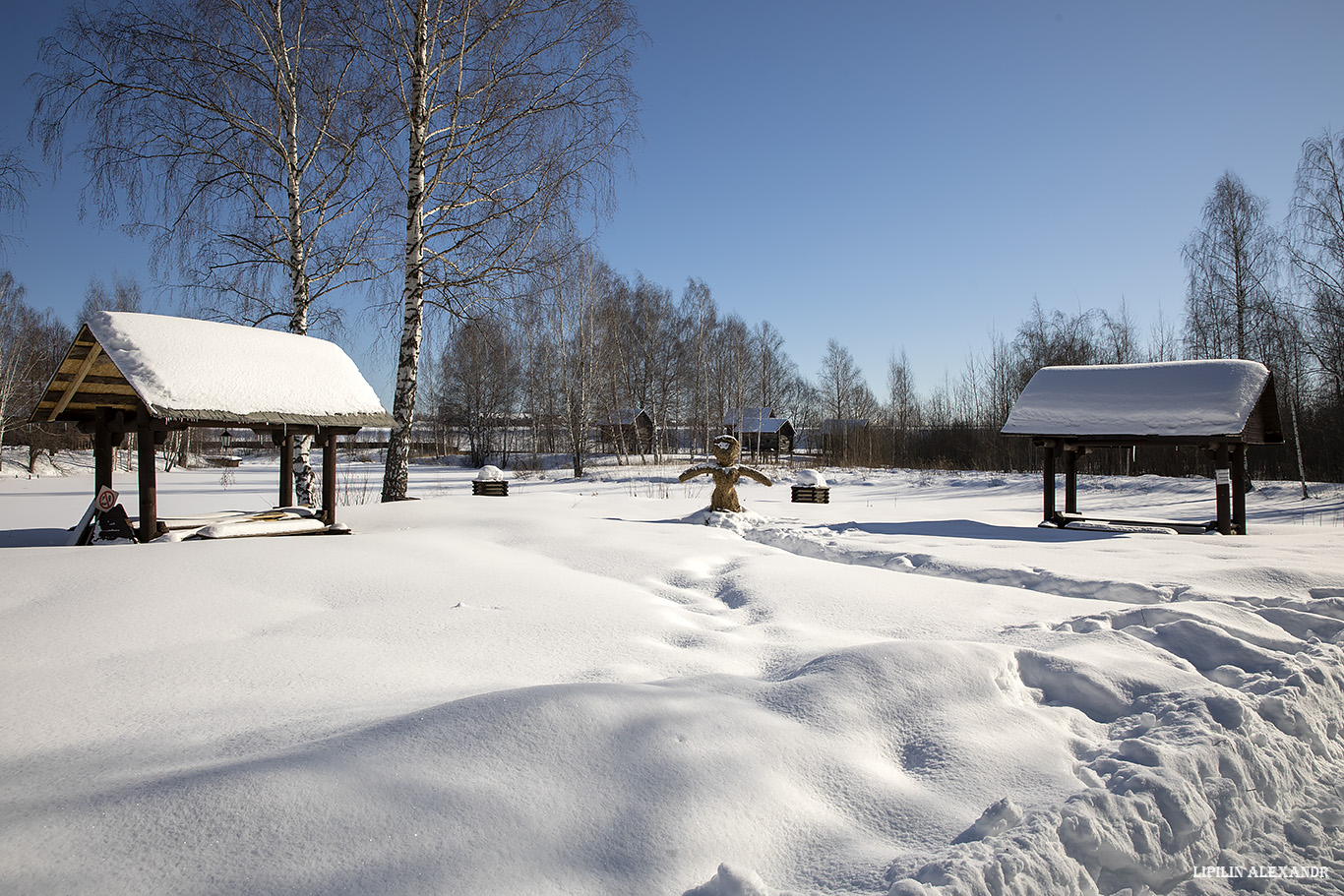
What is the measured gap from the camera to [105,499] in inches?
255

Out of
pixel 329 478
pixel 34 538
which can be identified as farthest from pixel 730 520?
pixel 34 538

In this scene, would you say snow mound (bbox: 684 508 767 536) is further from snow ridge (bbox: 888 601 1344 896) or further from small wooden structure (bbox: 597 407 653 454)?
small wooden structure (bbox: 597 407 653 454)

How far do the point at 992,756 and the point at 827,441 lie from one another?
33.5m

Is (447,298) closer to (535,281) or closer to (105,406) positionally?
(535,281)

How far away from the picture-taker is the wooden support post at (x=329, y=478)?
7.88 m

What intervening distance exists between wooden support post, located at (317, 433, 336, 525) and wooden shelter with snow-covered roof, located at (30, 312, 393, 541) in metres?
0.03

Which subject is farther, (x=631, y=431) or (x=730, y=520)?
(x=631, y=431)

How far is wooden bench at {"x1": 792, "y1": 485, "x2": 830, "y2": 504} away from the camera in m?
15.6

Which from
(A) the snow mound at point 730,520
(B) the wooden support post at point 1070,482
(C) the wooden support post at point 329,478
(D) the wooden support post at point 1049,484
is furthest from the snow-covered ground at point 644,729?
(B) the wooden support post at point 1070,482

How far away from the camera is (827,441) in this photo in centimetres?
3547

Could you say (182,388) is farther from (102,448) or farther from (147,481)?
(102,448)

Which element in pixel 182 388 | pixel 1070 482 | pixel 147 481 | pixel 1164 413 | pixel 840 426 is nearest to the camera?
pixel 182 388

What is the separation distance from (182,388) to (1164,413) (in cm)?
1303

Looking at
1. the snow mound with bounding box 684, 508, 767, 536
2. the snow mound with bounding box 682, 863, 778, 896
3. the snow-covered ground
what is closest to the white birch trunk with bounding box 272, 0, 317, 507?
the snow-covered ground
